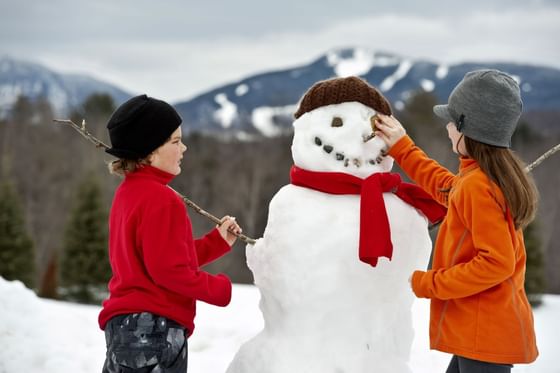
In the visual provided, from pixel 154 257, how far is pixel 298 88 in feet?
106

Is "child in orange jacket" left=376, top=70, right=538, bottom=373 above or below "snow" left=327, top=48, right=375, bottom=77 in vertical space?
below

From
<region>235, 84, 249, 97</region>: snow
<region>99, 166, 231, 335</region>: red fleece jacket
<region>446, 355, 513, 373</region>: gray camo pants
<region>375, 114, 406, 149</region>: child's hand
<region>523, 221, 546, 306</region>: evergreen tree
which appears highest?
<region>235, 84, 249, 97</region>: snow

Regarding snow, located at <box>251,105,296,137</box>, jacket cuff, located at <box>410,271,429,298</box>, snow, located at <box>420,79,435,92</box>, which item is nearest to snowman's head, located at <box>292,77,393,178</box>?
jacket cuff, located at <box>410,271,429,298</box>

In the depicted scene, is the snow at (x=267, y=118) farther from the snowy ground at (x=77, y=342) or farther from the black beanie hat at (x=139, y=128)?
the black beanie hat at (x=139, y=128)

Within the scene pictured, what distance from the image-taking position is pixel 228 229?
3.01m

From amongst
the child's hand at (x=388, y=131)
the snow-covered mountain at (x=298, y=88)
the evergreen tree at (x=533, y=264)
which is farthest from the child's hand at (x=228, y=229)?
the snow-covered mountain at (x=298, y=88)

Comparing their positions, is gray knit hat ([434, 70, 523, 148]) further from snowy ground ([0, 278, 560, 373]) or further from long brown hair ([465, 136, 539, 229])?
snowy ground ([0, 278, 560, 373])

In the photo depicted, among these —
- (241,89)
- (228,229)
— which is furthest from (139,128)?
(241,89)

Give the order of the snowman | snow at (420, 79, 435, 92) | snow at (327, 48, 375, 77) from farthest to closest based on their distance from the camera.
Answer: snow at (327, 48, 375, 77), snow at (420, 79, 435, 92), the snowman

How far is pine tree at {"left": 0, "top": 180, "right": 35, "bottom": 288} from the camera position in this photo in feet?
46.4

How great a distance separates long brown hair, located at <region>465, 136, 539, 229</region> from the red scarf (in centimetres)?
46

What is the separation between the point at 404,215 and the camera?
9.64 feet

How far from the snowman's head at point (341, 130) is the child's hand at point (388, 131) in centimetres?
3

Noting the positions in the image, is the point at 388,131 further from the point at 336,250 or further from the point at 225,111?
the point at 225,111
